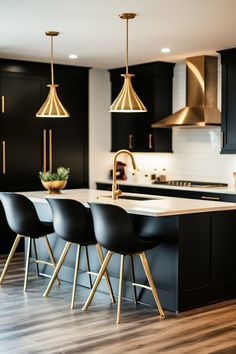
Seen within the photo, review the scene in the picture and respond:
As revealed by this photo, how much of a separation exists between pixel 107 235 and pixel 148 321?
0.75 meters

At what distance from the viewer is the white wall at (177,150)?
775cm

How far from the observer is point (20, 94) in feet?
26.0

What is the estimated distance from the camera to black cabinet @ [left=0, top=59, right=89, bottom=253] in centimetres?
784

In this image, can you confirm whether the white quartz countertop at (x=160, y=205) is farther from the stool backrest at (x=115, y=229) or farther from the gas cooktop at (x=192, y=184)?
the gas cooktop at (x=192, y=184)

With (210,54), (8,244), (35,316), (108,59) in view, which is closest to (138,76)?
(108,59)

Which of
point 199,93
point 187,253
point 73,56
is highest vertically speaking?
point 73,56

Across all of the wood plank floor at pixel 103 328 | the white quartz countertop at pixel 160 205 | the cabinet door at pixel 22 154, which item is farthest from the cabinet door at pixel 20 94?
the wood plank floor at pixel 103 328

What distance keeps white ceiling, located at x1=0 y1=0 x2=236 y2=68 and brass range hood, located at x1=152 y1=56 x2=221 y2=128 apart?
219 millimetres

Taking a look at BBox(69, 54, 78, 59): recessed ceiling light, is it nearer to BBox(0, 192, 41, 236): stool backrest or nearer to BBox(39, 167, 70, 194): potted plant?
BBox(39, 167, 70, 194): potted plant

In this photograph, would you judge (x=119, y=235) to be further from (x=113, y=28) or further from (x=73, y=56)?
(x=73, y=56)

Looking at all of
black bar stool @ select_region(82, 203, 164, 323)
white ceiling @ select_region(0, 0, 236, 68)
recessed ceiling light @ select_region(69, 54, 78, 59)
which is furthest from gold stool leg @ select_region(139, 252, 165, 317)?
recessed ceiling light @ select_region(69, 54, 78, 59)

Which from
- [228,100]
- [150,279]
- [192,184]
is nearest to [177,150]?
[192,184]

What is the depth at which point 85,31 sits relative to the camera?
6.01 m

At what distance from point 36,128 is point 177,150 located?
1969mm
